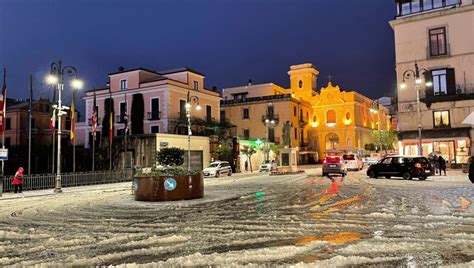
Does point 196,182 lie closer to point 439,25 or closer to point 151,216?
point 151,216

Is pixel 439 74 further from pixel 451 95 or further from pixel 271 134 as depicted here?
pixel 271 134

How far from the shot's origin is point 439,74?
3697 cm

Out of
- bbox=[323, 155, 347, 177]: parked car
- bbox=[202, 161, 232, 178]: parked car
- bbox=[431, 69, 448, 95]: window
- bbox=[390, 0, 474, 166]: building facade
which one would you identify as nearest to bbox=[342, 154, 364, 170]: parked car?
bbox=[390, 0, 474, 166]: building facade

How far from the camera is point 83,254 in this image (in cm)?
674

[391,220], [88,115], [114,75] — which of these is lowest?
[391,220]

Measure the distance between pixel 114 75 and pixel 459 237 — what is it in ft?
145

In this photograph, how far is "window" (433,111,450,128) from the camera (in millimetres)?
36688

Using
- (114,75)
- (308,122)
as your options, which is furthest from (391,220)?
(308,122)

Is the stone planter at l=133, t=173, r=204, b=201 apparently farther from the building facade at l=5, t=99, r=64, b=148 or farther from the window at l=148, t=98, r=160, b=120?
the building facade at l=5, t=99, r=64, b=148

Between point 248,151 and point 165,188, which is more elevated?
point 248,151

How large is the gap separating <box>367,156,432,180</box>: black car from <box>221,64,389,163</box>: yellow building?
3225cm

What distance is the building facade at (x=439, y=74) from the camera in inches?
1414

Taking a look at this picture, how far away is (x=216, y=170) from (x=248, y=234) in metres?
28.2

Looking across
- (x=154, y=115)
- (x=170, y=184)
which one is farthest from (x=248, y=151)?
(x=170, y=184)
